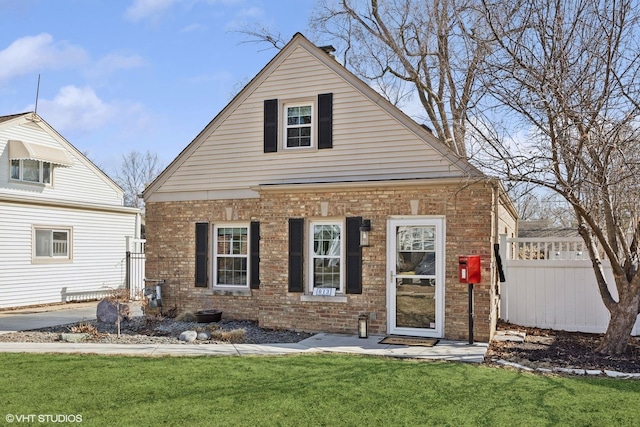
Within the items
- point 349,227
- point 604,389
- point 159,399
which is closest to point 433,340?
point 349,227

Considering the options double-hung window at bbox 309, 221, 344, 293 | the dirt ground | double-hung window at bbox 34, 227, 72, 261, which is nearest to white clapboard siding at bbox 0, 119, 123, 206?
double-hung window at bbox 34, 227, 72, 261

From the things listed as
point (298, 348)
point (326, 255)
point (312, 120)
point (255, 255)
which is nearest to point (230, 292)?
point (255, 255)

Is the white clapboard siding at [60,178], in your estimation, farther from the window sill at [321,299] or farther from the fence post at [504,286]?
the fence post at [504,286]

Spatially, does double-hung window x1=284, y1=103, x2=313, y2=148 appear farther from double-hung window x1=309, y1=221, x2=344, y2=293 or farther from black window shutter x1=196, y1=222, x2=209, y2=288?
black window shutter x1=196, y1=222, x2=209, y2=288

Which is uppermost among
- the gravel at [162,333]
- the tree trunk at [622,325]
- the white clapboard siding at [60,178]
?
the white clapboard siding at [60,178]

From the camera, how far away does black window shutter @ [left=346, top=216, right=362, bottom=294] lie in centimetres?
1047

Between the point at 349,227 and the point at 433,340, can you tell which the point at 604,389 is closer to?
the point at 433,340

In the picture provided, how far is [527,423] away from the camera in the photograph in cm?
547

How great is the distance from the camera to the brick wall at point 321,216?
9742 millimetres

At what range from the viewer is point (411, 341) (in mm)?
9648

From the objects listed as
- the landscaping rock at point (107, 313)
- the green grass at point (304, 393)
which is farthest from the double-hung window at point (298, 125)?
the landscaping rock at point (107, 313)

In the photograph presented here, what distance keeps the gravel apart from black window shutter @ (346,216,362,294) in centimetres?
132

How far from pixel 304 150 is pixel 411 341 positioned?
4635mm

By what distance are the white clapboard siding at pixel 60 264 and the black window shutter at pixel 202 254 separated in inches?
274
